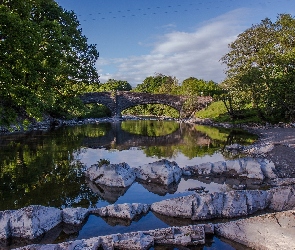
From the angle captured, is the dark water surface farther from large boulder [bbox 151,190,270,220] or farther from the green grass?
the green grass

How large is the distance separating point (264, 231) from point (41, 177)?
40.8 ft

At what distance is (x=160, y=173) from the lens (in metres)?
16.3

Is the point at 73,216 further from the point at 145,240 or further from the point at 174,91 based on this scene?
the point at 174,91

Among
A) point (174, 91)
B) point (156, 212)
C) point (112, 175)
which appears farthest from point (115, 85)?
point (156, 212)

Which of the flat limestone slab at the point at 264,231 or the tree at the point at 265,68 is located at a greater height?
the tree at the point at 265,68

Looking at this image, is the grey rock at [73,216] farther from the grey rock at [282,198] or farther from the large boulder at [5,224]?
the grey rock at [282,198]

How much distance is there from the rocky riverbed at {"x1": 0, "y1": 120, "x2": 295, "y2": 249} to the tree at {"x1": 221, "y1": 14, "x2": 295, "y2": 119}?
24132 millimetres

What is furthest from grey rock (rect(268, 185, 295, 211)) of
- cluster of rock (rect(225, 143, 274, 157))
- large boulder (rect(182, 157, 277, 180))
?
cluster of rock (rect(225, 143, 274, 157))

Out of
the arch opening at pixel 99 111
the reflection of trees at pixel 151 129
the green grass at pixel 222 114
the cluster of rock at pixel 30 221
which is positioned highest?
the arch opening at pixel 99 111

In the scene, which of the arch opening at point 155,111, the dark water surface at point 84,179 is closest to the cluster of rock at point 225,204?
the dark water surface at point 84,179

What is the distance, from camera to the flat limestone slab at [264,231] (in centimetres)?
872

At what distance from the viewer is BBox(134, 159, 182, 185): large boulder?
15892 mm

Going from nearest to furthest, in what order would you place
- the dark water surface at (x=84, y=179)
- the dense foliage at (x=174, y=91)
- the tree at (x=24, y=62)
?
the dark water surface at (x=84, y=179) < the tree at (x=24, y=62) < the dense foliage at (x=174, y=91)

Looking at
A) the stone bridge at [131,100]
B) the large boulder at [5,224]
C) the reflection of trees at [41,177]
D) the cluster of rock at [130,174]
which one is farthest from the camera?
the stone bridge at [131,100]
